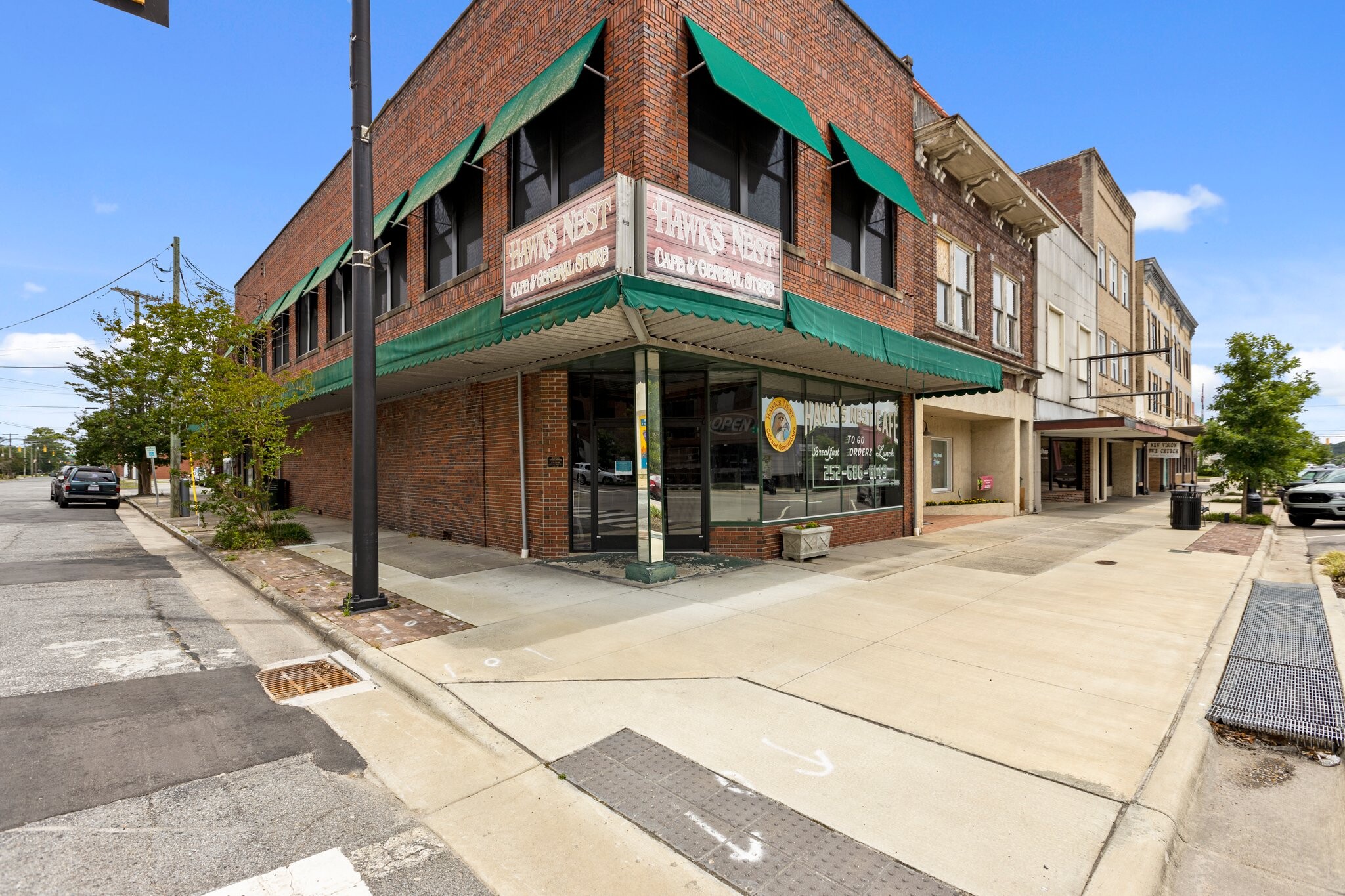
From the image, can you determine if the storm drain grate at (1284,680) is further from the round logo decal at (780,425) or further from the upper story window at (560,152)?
the upper story window at (560,152)

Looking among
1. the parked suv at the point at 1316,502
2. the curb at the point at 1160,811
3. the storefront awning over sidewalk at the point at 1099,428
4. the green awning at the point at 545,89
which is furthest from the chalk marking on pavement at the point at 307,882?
the parked suv at the point at 1316,502

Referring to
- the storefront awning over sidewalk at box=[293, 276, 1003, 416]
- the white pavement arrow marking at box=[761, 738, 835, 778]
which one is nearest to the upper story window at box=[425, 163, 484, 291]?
the storefront awning over sidewalk at box=[293, 276, 1003, 416]

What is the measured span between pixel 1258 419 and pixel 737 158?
1842cm

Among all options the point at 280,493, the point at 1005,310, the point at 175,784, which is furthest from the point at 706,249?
the point at 280,493

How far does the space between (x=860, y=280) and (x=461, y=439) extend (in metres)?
8.06

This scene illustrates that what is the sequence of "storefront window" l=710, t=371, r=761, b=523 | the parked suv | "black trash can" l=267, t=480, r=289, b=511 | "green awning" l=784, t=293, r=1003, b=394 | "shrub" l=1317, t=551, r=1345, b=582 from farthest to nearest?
"black trash can" l=267, t=480, r=289, b=511
the parked suv
"storefront window" l=710, t=371, r=761, b=523
"shrub" l=1317, t=551, r=1345, b=582
"green awning" l=784, t=293, r=1003, b=394

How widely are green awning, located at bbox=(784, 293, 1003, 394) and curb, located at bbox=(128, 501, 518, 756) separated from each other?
549 cm

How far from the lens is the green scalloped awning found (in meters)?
6.41

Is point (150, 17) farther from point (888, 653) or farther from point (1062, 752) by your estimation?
point (1062, 752)

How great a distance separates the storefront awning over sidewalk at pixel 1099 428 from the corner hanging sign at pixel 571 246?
18.6 m

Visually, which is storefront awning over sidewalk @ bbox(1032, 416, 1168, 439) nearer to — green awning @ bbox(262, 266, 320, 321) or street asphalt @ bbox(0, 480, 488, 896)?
street asphalt @ bbox(0, 480, 488, 896)

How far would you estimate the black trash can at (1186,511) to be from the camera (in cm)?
1573

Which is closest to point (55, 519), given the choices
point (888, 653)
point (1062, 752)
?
point (888, 653)

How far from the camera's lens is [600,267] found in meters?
6.46
